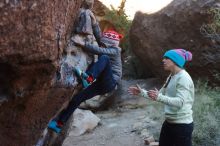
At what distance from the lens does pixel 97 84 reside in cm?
777

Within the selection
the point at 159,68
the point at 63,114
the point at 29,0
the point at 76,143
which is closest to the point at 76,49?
the point at 63,114

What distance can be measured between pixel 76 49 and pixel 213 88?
7145 mm

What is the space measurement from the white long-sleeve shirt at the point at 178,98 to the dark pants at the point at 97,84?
1146mm

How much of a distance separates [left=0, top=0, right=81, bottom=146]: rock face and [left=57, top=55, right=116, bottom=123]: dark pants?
88 centimetres

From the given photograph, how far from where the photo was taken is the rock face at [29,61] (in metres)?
4.64

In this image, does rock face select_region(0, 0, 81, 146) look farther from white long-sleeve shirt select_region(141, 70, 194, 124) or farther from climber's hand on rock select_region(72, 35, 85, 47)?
white long-sleeve shirt select_region(141, 70, 194, 124)

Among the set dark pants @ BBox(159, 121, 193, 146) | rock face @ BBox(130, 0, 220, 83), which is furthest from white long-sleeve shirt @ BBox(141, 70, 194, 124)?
rock face @ BBox(130, 0, 220, 83)

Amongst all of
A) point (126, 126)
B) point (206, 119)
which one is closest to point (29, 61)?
point (206, 119)

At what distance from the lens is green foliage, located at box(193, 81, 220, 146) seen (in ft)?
31.9

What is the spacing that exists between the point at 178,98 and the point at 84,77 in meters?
1.46

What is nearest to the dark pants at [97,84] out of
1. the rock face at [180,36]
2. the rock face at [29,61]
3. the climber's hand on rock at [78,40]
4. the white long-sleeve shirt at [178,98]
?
the climber's hand on rock at [78,40]

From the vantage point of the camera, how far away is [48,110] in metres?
6.64

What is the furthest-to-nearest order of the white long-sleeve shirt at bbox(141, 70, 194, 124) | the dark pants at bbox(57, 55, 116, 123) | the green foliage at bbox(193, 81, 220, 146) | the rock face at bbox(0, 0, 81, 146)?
the green foliage at bbox(193, 81, 220, 146) → the dark pants at bbox(57, 55, 116, 123) → the white long-sleeve shirt at bbox(141, 70, 194, 124) → the rock face at bbox(0, 0, 81, 146)

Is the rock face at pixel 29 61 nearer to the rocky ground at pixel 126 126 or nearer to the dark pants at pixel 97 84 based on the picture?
the dark pants at pixel 97 84
